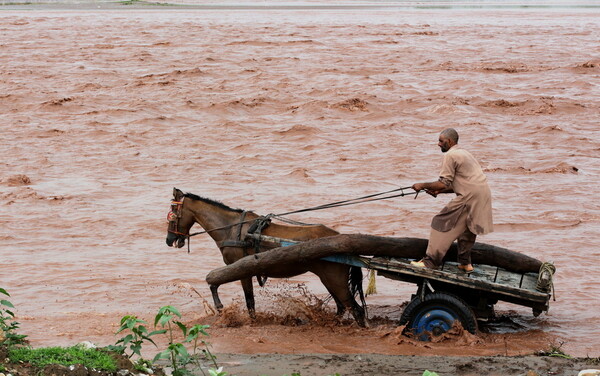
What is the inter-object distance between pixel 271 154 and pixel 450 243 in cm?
938

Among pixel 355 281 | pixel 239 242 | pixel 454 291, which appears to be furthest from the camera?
pixel 239 242

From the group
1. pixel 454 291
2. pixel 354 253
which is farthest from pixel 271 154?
pixel 454 291

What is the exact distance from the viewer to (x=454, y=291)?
8680 millimetres

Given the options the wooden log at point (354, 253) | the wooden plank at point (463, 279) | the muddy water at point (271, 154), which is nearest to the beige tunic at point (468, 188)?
the wooden plank at point (463, 279)

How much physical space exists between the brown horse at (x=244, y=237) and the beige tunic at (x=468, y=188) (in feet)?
4.75

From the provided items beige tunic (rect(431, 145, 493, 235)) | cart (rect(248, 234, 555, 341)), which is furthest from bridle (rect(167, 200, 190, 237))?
beige tunic (rect(431, 145, 493, 235))

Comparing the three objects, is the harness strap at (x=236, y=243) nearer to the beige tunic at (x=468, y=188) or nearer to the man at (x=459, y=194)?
the man at (x=459, y=194)

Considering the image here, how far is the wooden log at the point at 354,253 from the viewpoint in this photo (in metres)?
8.58

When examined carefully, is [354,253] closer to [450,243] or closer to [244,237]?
[450,243]

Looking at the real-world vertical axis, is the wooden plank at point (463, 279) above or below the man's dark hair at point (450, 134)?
below

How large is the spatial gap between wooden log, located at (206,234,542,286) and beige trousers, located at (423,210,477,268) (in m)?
0.25

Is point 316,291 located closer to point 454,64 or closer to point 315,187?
point 315,187

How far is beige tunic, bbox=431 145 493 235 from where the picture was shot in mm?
8219

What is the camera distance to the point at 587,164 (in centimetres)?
1667
